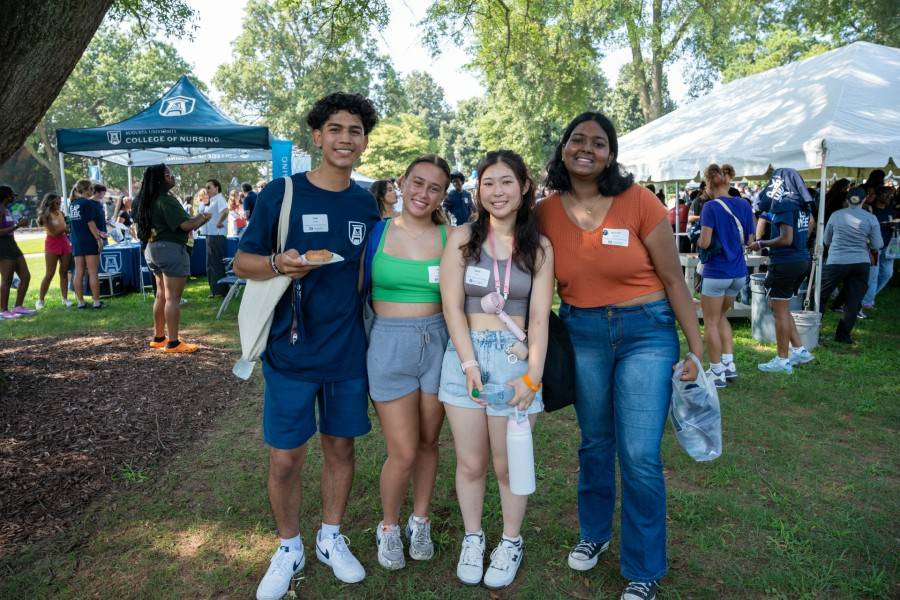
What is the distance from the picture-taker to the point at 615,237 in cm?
237

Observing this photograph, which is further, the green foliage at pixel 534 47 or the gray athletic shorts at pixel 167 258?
the green foliage at pixel 534 47

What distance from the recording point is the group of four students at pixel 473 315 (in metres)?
2.41

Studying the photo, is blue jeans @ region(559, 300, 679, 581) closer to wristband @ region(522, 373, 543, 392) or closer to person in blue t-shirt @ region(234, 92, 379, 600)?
wristband @ region(522, 373, 543, 392)

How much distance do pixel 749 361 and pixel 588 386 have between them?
462cm

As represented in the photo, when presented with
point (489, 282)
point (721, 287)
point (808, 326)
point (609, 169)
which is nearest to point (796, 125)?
point (808, 326)

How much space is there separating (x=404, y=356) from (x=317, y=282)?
491 millimetres

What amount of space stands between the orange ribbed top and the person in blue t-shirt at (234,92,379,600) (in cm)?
88

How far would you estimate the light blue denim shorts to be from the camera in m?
2.45

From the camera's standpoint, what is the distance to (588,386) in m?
2.56

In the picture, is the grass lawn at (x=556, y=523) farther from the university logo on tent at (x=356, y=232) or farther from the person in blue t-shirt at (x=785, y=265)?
the university logo on tent at (x=356, y=232)

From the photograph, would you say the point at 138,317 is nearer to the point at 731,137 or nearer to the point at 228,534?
the point at 228,534

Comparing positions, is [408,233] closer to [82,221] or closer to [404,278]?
[404,278]

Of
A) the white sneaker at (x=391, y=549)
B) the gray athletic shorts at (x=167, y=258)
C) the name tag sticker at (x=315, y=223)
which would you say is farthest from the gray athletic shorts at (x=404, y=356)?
the gray athletic shorts at (x=167, y=258)

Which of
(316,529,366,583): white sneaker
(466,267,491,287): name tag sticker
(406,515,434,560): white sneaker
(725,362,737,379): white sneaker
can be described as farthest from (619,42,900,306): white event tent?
(316,529,366,583): white sneaker
